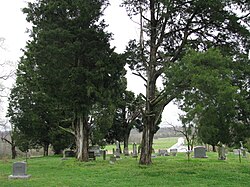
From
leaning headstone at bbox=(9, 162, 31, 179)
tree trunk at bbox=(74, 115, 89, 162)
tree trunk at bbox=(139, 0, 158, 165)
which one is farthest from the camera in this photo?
tree trunk at bbox=(74, 115, 89, 162)

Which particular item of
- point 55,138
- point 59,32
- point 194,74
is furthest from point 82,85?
point 55,138

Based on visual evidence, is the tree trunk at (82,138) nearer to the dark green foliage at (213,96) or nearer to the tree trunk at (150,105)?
the tree trunk at (150,105)

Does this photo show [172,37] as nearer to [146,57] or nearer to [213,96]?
[146,57]

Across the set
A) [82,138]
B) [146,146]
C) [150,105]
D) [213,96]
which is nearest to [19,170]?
[146,146]

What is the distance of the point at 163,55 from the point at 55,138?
25365 mm

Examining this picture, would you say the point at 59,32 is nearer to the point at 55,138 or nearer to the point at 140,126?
the point at 55,138

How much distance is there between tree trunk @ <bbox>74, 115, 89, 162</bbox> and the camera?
2607 centimetres

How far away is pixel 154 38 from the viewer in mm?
22812

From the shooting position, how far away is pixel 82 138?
26344 millimetres

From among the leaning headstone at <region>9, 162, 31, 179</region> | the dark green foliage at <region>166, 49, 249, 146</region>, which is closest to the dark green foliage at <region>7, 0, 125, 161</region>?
the leaning headstone at <region>9, 162, 31, 179</region>

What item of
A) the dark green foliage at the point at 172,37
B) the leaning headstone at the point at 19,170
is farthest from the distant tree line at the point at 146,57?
the leaning headstone at the point at 19,170

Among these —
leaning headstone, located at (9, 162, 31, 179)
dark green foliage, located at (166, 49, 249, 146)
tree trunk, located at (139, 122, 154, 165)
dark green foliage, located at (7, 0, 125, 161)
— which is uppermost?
dark green foliage, located at (7, 0, 125, 161)

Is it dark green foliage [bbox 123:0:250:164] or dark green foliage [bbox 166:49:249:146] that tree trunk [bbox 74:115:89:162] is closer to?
dark green foliage [bbox 123:0:250:164]

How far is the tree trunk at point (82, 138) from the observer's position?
26.1 meters
